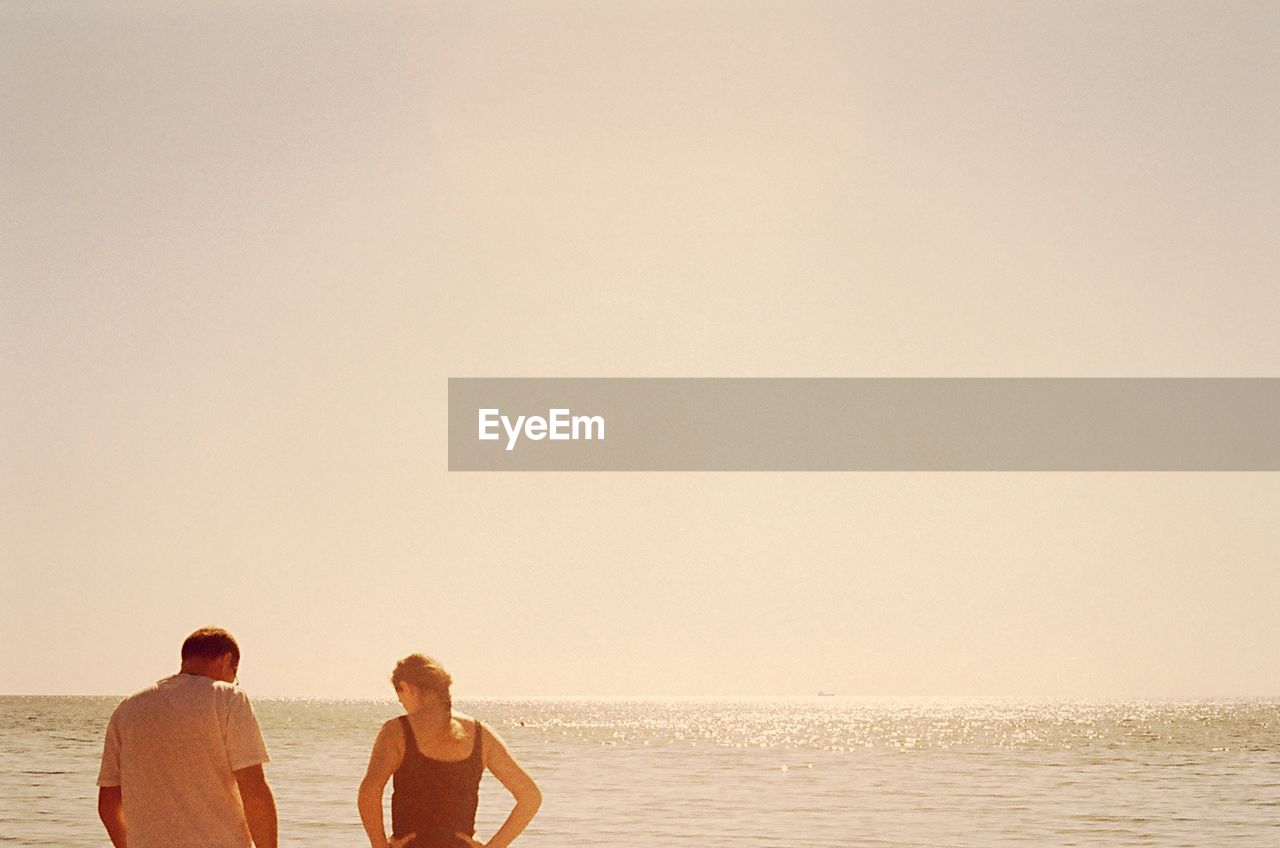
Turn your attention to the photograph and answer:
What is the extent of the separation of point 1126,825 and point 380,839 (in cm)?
2241

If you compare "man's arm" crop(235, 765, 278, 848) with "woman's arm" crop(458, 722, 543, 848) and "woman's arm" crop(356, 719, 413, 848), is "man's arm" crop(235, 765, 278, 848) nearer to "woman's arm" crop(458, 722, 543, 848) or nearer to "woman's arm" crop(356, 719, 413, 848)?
"woman's arm" crop(356, 719, 413, 848)

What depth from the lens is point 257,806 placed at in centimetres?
421

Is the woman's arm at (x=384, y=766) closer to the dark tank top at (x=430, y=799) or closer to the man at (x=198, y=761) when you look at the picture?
the dark tank top at (x=430, y=799)

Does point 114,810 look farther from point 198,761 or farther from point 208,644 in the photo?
point 208,644

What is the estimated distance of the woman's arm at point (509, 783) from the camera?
4.25 m

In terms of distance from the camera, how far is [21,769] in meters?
34.4

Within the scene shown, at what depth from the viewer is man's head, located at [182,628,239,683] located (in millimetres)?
4238

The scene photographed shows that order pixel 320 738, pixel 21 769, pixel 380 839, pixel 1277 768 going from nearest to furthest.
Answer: pixel 380 839 → pixel 21 769 → pixel 1277 768 → pixel 320 738

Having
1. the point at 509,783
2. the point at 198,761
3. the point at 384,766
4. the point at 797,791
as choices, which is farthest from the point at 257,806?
the point at 797,791

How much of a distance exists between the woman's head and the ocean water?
15.8 meters

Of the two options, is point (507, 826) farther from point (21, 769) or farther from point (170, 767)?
point (21, 769)

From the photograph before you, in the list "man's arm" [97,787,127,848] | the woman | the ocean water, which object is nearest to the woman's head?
the woman

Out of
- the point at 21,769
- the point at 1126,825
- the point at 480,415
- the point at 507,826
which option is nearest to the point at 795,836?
the point at 1126,825

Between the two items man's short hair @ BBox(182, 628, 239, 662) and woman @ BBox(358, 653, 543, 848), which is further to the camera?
man's short hair @ BBox(182, 628, 239, 662)
